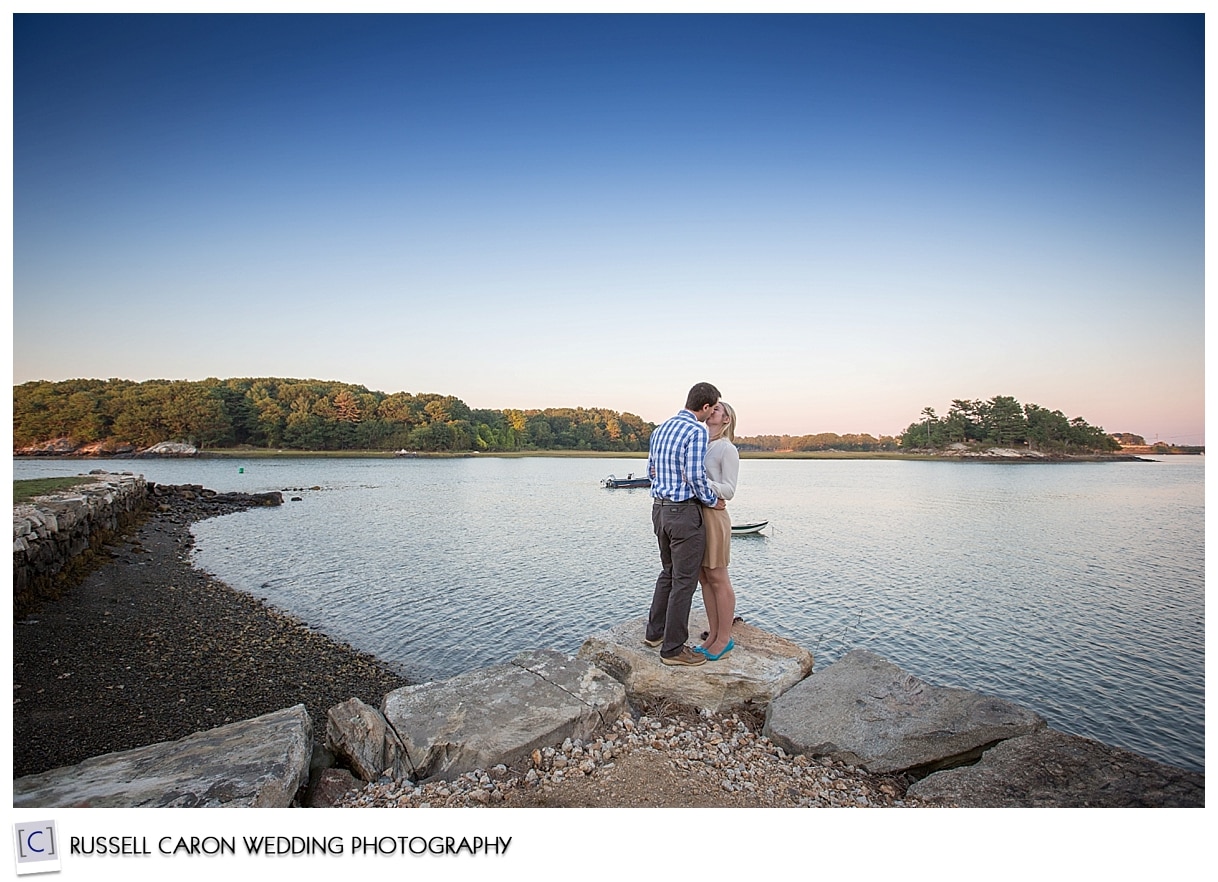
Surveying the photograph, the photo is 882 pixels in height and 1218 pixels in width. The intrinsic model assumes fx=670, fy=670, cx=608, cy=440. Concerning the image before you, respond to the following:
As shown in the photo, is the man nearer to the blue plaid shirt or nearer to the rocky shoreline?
the blue plaid shirt

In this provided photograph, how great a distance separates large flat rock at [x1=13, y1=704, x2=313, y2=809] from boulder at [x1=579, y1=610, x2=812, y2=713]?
236 cm

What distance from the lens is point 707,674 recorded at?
17.4ft

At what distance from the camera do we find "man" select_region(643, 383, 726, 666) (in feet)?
15.3

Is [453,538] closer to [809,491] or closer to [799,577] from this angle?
[799,577]

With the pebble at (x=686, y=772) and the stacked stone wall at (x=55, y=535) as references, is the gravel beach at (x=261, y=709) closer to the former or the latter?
the pebble at (x=686, y=772)

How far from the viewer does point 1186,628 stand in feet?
35.2

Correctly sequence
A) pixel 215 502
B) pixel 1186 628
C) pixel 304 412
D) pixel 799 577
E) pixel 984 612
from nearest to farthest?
pixel 1186 628
pixel 984 612
pixel 799 577
pixel 215 502
pixel 304 412

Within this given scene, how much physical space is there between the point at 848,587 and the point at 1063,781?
34.2ft

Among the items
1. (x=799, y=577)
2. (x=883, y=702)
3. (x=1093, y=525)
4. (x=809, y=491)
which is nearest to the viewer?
(x=883, y=702)

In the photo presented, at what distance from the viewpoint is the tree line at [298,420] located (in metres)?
42.7

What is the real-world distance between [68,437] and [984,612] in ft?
172

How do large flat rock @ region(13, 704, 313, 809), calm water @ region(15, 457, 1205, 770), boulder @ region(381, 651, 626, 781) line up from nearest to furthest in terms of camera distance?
1. large flat rock @ region(13, 704, 313, 809)
2. boulder @ region(381, 651, 626, 781)
3. calm water @ region(15, 457, 1205, 770)
